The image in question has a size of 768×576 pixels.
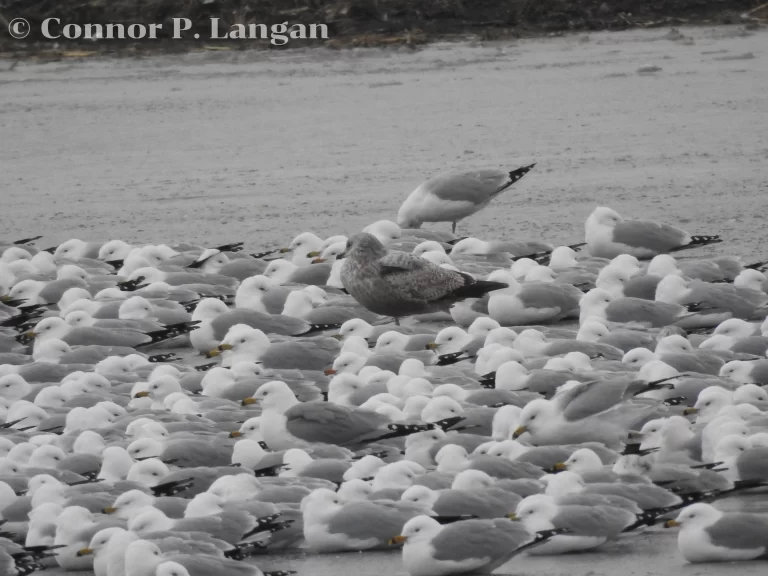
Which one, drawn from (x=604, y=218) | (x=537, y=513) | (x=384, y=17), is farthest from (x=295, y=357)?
(x=384, y=17)

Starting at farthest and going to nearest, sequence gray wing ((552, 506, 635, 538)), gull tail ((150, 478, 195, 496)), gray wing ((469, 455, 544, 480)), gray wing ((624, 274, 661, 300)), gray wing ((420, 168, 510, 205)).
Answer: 1. gray wing ((420, 168, 510, 205))
2. gray wing ((624, 274, 661, 300))
3. gull tail ((150, 478, 195, 496))
4. gray wing ((469, 455, 544, 480))
5. gray wing ((552, 506, 635, 538))

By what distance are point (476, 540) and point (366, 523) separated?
52 cm

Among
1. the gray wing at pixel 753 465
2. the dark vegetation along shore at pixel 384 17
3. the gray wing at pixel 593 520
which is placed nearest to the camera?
the gray wing at pixel 593 520

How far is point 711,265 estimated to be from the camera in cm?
1030

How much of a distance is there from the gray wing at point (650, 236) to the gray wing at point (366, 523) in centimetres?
559

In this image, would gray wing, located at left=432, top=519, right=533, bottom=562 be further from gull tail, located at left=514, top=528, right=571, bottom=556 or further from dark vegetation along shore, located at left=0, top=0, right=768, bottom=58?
dark vegetation along shore, located at left=0, top=0, right=768, bottom=58

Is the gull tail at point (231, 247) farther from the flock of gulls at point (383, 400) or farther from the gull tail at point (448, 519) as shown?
the gull tail at point (448, 519)

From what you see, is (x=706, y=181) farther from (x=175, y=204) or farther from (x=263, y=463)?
(x=263, y=463)

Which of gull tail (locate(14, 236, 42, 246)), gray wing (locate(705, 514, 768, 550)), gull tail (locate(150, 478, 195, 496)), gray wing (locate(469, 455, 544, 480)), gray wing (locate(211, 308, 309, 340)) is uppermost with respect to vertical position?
gray wing (locate(705, 514, 768, 550))

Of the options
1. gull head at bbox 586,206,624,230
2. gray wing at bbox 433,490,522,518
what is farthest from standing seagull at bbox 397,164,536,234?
gray wing at bbox 433,490,522,518

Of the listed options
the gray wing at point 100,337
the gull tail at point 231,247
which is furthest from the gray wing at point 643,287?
the gull tail at point 231,247

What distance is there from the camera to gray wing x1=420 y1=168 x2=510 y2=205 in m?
12.3

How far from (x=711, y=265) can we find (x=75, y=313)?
13.6 ft

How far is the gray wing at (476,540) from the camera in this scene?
5.82 metres
